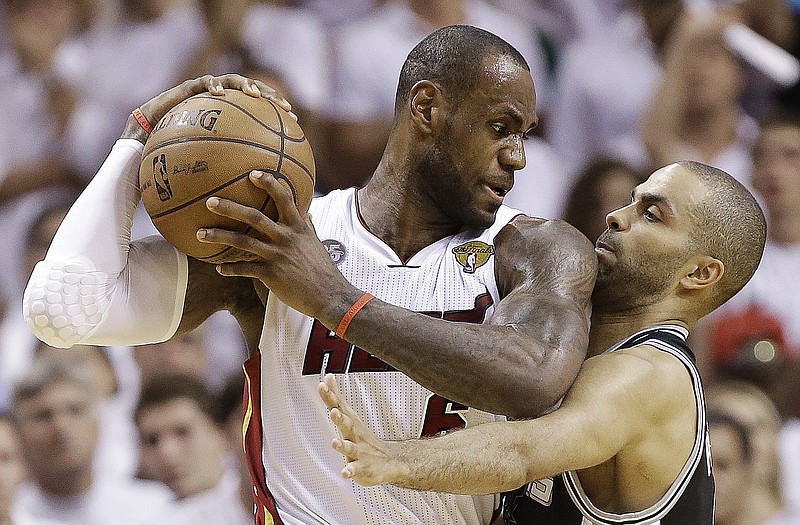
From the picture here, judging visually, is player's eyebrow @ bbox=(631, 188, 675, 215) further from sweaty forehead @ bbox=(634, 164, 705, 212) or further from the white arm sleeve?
the white arm sleeve

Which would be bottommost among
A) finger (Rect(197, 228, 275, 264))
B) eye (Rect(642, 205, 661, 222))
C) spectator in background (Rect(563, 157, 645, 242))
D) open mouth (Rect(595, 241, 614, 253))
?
spectator in background (Rect(563, 157, 645, 242))

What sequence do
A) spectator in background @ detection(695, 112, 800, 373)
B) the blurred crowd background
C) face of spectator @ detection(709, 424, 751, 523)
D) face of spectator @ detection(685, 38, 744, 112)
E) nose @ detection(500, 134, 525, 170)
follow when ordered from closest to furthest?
nose @ detection(500, 134, 525, 170) < face of spectator @ detection(709, 424, 751, 523) < the blurred crowd background < spectator in background @ detection(695, 112, 800, 373) < face of spectator @ detection(685, 38, 744, 112)

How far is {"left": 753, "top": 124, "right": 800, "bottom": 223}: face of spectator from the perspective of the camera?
7.57m

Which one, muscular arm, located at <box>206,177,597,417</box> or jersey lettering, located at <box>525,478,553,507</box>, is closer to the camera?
muscular arm, located at <box>206,177,597,417</box>

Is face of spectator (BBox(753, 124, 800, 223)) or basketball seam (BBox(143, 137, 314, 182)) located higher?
basketball seam (BBox(143, 137, 314, 182))

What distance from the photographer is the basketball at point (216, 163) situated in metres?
2.81

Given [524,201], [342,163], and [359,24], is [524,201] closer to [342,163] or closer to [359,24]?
[342,163]

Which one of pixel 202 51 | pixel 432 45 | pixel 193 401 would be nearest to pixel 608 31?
pixel 202 51

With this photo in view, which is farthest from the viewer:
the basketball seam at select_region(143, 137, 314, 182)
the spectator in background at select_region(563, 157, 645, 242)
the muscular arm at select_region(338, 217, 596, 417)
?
the spectator in background at select_region(563, 157, 645, 242)

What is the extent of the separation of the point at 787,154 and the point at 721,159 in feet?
1.60

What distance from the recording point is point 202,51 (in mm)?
7590

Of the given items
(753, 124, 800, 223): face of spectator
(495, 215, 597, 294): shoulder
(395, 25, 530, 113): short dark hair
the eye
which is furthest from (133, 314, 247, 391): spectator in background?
the eye

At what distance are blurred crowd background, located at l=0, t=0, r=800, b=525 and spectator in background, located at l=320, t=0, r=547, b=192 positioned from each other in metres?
0.01

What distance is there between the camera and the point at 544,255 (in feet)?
10.0
